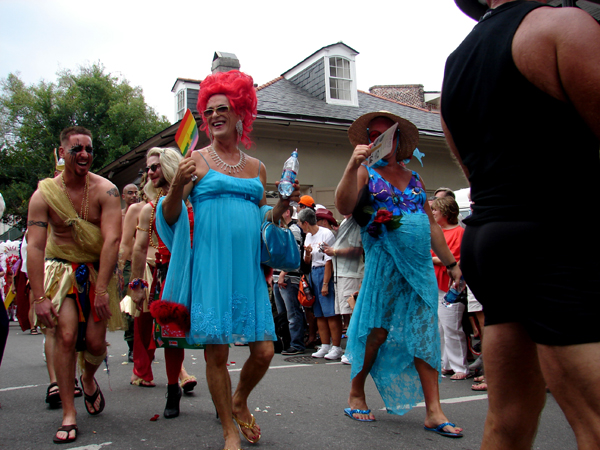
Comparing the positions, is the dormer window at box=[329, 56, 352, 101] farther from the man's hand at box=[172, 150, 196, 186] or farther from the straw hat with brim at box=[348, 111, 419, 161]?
the man's hand at box=[172, 150, 196, 186]

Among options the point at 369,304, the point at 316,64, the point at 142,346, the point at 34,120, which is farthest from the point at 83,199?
the point at 34,120

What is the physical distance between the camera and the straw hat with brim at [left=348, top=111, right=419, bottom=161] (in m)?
3.91

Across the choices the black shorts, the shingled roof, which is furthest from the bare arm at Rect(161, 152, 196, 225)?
the shingled roof

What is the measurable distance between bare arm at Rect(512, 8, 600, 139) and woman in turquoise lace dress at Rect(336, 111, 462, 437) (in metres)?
2.03

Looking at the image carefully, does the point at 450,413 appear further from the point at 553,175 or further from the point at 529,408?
the point at 553,175

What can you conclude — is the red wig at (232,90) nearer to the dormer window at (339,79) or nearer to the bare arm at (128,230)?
the bare arm at (128,230)

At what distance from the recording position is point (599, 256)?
1.40 metres

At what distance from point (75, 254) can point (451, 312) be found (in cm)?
377

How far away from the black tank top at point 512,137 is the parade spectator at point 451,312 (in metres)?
3.89

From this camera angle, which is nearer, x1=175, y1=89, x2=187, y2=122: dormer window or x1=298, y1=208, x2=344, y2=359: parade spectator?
x1=298, y1=208, x2=344, y2=359: parade spectator

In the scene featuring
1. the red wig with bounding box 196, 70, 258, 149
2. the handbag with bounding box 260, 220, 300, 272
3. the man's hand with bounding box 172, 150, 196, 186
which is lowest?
the handbag with bounding box 260, 220, 300, 272

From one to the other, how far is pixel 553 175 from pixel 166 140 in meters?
15.0

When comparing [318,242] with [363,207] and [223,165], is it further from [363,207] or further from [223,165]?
[223,165]

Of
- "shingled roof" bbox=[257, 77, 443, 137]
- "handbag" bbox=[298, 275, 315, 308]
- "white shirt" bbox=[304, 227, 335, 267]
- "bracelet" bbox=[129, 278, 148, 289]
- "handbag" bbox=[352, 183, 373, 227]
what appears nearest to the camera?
"handbag" bbox=[352, 183, 373, 227]
